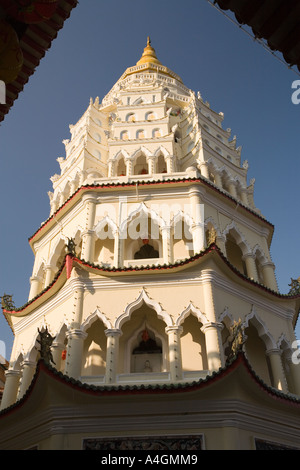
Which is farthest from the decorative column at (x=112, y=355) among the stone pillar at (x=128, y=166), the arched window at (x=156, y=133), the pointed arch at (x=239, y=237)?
Result: the arched window at (x=156, y=133)

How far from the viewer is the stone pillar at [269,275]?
15636 mm

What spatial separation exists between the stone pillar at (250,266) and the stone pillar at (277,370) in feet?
8.89

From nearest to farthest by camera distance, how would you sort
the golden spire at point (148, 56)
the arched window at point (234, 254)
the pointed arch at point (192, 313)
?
1. the pointed arch at point (192, 313)
2. the arched window at point (234, 254)
3. the golden spire at point (148, 56)

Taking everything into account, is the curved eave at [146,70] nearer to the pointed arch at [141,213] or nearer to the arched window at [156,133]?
the arched window at [156,133]

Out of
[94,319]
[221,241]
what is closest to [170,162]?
[221,241]

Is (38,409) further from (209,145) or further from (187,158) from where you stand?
(209,145)

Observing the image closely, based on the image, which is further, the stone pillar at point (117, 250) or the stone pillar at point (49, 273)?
the stone pillar at point (49, 273)

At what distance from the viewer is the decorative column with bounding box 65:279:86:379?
11.6 metres

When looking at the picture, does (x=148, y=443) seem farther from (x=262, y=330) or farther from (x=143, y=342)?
(x=262, y=330)

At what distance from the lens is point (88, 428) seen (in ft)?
33.3

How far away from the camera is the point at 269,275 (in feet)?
52.4

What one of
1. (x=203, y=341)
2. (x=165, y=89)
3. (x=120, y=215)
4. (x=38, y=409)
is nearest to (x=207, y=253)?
(x=203, y=341)

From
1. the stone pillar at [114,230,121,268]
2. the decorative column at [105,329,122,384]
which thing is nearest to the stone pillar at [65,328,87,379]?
the decorative column at [105,329,122,384]
